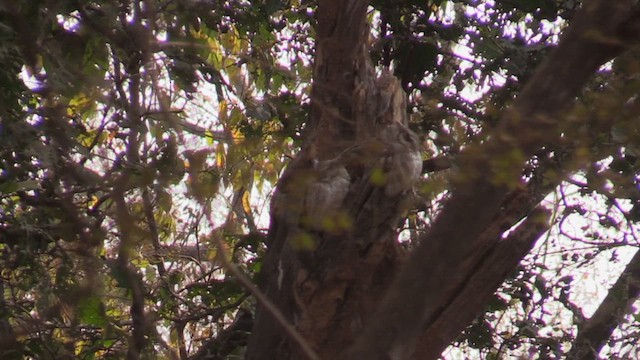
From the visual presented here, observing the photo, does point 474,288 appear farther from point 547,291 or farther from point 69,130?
point 547,291

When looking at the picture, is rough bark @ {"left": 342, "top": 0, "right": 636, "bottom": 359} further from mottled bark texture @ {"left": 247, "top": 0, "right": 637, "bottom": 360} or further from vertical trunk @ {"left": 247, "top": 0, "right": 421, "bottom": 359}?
vertical trunk @ {"left": 247, "top": 0, "right": 421, "bottom": 359}

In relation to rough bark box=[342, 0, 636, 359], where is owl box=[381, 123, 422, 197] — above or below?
above

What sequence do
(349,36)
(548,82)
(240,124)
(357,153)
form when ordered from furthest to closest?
(240,124)
(349,36)
(357,153)
(548,82)

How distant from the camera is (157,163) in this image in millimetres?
2758

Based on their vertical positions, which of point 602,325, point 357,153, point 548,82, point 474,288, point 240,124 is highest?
point 240,124

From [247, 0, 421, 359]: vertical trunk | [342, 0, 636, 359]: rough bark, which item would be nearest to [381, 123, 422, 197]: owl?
[247, 0, 421, 359]: vertical trunk

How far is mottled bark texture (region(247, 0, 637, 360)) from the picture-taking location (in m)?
1.65

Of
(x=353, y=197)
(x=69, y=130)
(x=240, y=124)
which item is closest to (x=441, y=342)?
(x=353, y=197)

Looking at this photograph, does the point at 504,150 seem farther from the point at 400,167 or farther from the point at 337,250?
the point at 337,250

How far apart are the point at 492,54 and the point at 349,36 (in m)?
0.85

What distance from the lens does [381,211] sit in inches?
117

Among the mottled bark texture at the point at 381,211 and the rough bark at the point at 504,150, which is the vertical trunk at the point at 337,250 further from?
the rough bark at the point at 504,150

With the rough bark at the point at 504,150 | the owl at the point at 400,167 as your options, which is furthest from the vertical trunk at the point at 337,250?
the rough bark at the point at 504,150

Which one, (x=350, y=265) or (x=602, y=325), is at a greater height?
(x=602, y=325)
